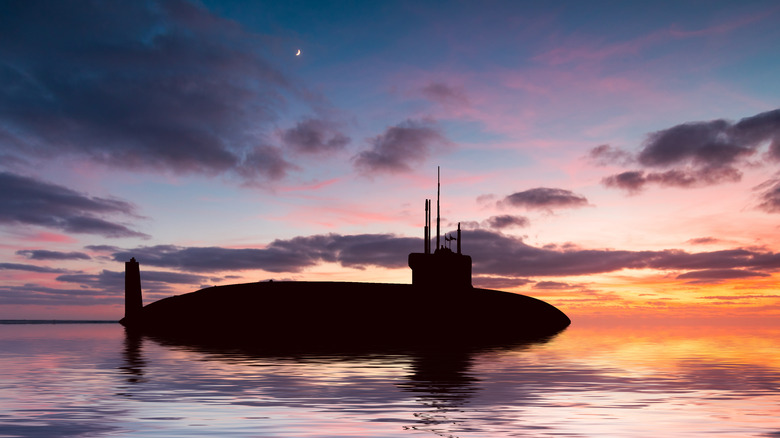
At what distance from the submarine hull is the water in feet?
93.0

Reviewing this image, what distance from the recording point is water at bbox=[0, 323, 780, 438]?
18.0 metres

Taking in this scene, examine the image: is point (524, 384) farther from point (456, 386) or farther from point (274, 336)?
point (274, 336)

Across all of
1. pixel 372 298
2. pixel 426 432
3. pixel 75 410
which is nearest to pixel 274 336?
pixel 372 298

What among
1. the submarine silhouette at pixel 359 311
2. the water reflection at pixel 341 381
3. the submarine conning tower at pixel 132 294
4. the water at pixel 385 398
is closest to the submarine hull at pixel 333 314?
the submarine silhouette at pixel 359 311

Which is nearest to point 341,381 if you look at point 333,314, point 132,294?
point 333,314

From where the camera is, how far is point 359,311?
70875 millimetres

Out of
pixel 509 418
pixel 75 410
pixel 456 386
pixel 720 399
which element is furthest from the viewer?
pixel 456 386

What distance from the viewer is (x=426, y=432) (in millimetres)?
17000

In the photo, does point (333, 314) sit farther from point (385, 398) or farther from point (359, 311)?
point (385, 398)

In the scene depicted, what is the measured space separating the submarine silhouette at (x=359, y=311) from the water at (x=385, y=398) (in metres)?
28.5

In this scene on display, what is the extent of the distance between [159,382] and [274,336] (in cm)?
4056

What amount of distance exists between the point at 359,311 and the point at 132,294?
1164 inches

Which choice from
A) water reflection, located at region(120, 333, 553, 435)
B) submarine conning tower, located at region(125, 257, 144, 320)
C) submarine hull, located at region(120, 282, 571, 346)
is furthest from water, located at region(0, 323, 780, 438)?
submarine conning tower, located at region(125, 257, 144, 320)

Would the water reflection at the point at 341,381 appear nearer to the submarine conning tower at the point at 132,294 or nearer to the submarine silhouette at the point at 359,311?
the submarine silhouette at the point at 359,311
